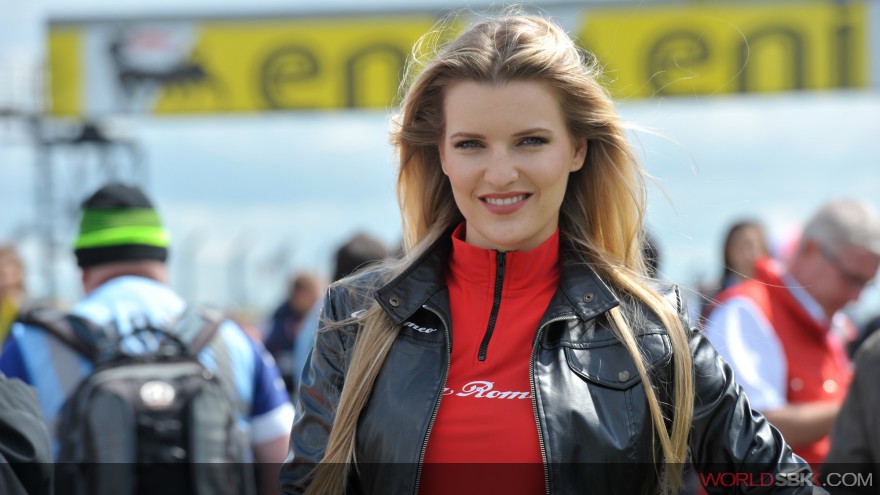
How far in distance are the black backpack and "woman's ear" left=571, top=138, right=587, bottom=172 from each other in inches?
64.2

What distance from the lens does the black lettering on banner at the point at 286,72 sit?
10.5 meters

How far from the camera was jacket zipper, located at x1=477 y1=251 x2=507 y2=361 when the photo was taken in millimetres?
2529

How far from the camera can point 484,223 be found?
2.62m

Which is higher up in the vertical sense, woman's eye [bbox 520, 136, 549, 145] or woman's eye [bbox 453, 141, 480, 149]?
woman's eye [bbox 520, 136, 549, 145]

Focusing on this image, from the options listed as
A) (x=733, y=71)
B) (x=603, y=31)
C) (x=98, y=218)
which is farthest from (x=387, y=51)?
(x=98, y=218)

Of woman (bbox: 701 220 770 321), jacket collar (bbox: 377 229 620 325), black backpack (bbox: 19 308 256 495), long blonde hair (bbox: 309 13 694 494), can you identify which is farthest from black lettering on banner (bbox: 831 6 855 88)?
Result: jacket collar (bbox: 377 229 620 325)

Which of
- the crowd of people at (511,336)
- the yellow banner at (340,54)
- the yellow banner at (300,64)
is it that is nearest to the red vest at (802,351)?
the crowd of people at (511,336)

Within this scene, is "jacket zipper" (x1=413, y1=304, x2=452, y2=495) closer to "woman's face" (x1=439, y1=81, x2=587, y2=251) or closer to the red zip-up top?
the red zip-up top

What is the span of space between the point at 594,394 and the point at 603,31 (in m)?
7.86

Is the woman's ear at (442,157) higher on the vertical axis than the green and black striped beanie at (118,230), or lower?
higher

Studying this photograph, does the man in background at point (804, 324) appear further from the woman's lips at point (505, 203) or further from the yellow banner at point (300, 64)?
the yellow banner at point (300, 64)

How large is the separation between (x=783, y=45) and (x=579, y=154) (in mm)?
7663

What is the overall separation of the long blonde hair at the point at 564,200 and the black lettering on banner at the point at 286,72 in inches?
303

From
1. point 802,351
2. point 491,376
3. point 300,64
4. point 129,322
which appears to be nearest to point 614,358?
point 491,376
